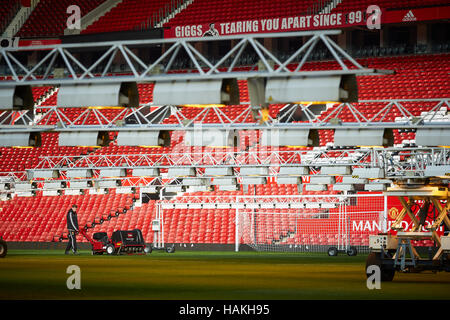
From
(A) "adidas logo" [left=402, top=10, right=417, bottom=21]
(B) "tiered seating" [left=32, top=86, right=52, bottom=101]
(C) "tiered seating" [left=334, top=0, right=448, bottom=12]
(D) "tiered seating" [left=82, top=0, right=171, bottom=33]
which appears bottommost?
(B) "tiered seating" [left=32, top=86, right=52, bottom=101]

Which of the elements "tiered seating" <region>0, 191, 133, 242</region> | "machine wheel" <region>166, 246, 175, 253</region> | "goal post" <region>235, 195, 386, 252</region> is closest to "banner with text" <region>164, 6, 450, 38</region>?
"goal post" <region>235, 195, 386, 252</region>

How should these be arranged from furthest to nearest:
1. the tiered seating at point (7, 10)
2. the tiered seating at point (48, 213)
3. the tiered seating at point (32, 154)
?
the tiered seating at point (7, 10) < the tiered seating at point (32, 154) < the tiered seating at point (48, 213)

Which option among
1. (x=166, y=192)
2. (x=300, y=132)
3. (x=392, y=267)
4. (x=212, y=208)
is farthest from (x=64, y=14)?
(x=392, y=267)

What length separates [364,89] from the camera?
47500 mm

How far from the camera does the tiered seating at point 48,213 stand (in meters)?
50.5

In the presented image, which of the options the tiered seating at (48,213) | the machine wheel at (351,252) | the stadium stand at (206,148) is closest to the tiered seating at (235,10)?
the stadium stand at (206,148)

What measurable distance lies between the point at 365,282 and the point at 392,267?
176 cm

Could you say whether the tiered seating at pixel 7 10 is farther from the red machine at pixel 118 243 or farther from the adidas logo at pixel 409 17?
the adidas logo at pixel 409 17

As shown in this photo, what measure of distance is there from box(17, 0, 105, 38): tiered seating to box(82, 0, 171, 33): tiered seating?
200 centimetres

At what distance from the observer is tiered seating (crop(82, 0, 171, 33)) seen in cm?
5784

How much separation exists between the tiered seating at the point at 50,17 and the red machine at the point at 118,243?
920 inches

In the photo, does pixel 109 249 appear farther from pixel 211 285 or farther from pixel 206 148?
pixel 211 285

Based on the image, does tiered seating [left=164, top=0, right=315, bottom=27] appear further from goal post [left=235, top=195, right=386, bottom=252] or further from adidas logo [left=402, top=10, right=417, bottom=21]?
goal post [left=235, top=195, right=386, bottom=252]

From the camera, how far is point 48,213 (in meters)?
51.7
